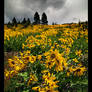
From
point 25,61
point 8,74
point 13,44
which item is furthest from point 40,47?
point 8,74

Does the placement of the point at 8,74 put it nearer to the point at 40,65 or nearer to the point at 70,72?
the point at 40,65

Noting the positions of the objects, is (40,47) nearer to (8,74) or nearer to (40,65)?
(40,65)

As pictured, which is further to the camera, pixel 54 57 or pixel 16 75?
pixel 16 75

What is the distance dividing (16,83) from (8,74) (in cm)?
19

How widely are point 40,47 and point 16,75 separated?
1.59m

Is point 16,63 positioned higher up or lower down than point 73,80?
higher up

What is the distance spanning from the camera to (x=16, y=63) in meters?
1.83
